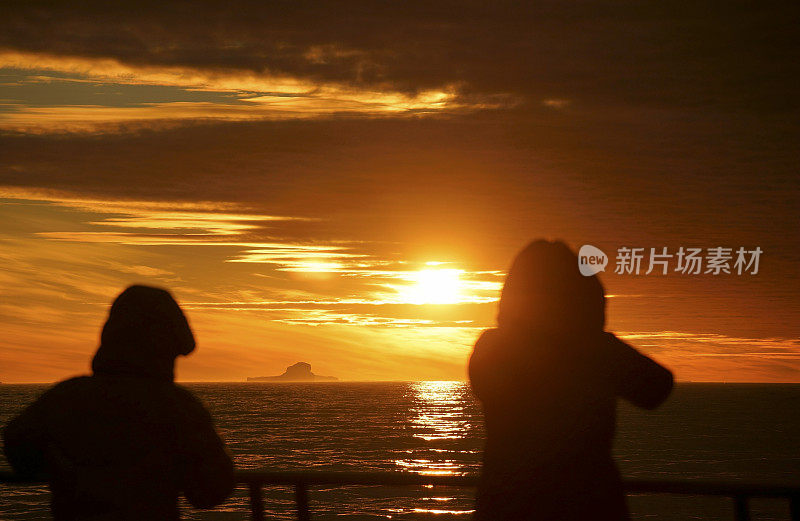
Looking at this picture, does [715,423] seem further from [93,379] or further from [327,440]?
[93,379]

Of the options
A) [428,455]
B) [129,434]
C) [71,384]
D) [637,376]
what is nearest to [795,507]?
[637,376]

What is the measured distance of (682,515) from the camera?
122ft

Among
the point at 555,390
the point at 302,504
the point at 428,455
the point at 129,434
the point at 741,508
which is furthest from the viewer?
the point at 428,455

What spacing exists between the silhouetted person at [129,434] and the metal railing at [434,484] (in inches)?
36.0

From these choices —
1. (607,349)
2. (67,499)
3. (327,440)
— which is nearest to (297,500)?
(67,499)

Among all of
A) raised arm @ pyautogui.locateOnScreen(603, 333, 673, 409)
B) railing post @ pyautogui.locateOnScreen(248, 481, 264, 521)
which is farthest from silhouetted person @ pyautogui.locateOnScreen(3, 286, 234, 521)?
railing post @ pyautogui.locateOnScreen(248, 481, 264, 521)

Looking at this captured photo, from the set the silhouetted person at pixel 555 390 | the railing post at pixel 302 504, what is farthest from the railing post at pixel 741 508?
the railing post at pixel 302 504

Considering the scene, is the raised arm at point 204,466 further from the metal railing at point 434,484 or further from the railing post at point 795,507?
the railing post at point 795,507

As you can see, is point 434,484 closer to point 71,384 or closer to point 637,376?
point 637,376

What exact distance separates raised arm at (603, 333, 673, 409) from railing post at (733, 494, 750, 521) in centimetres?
119

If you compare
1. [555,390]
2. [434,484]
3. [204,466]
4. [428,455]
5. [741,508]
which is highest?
[555,390]

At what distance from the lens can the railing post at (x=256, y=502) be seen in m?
3.59

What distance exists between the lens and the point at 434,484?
345 cm

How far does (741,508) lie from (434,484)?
1256 millimetres
